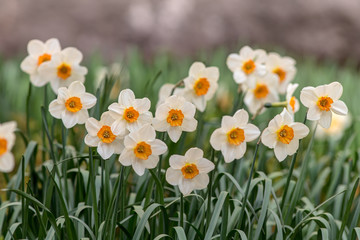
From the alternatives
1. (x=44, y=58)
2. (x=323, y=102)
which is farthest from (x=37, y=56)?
(x=323, y=102)

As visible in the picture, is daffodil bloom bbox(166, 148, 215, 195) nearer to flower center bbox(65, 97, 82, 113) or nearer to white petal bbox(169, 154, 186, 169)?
white petal bbox(169, 154, 186, 169)

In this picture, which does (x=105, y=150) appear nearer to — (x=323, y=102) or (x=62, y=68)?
(x=62, y=68)

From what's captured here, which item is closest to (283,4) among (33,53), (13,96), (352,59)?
(352,59)

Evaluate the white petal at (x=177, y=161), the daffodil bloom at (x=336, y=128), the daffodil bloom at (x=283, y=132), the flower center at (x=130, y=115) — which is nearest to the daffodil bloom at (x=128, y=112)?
the flower center at (x=130, y=115)

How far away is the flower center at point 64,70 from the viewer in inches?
61.1

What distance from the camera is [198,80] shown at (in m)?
1.54

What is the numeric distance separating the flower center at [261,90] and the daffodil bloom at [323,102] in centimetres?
50

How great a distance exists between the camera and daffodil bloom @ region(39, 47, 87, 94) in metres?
1.54

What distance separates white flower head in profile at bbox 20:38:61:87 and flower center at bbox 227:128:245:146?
24.6 inches

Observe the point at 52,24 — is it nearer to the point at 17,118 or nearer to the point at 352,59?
the point at 17,118

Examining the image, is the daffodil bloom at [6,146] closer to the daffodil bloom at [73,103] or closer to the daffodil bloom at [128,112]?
the daffodil bloom at [73,103]

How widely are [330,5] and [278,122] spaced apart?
13.3 ft

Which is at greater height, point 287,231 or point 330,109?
point 330,109

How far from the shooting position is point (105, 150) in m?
1.22
